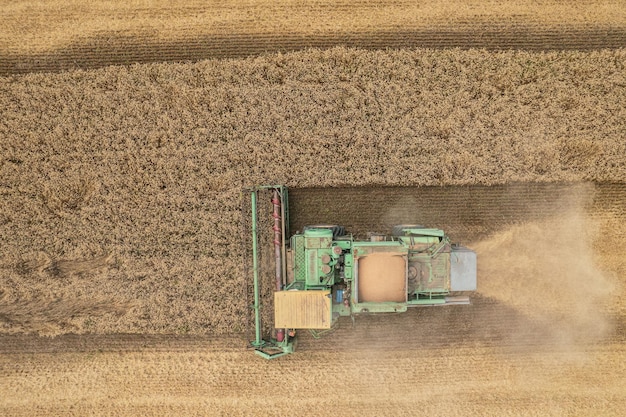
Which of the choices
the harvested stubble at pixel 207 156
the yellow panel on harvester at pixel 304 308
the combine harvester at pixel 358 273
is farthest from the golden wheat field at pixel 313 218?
the yellow panel on harvester at pixel 304 308

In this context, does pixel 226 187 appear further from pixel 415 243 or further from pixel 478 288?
pixel 478 288

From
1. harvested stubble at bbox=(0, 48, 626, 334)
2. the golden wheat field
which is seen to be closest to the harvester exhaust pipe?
the golden wheat field

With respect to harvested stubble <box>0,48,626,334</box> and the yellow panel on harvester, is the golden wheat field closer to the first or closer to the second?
harvested stubble <box>0,48,626,334</box>

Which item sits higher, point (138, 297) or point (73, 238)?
point (73, 238)

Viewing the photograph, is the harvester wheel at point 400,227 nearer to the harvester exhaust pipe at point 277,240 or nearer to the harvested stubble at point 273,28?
the harvester exhaust pipe at point 277,240

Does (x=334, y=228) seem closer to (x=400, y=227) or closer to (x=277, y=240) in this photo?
(x=277, y=240)

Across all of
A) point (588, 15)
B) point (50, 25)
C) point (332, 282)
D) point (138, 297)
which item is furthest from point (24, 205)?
point (588, 15)
